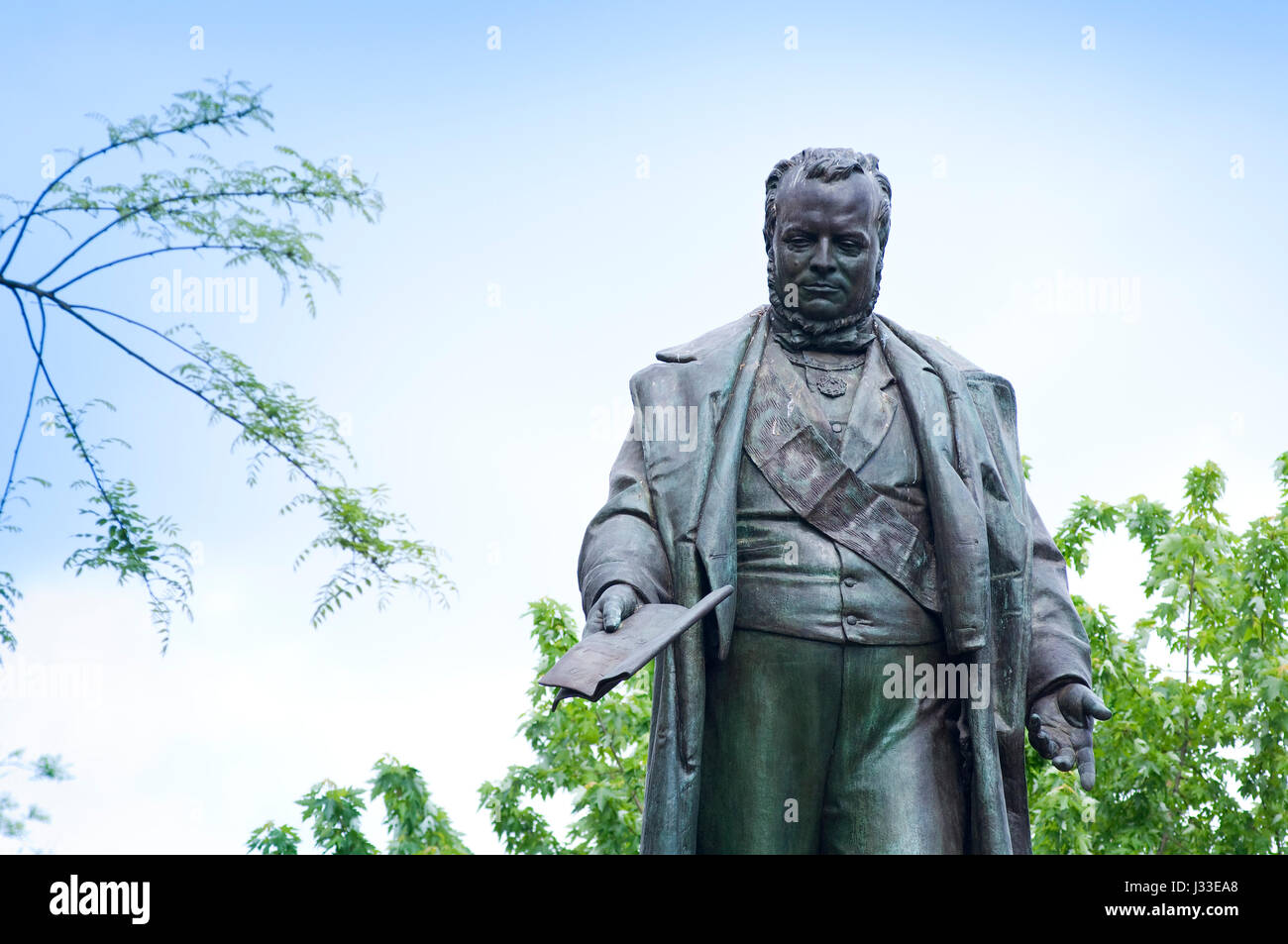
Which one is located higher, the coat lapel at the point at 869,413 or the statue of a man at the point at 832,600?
the coat lapel at the point at 869,413

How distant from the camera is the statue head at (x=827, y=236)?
20.5 feet

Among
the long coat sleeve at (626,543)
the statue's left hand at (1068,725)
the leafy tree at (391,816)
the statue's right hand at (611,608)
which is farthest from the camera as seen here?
the leafy tree at (391,816)

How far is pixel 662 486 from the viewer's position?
6.13 metres

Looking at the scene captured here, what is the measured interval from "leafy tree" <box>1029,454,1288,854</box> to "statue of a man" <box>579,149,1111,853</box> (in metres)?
7.47

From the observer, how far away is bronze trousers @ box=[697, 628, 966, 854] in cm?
596

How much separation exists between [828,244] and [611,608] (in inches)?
58.3

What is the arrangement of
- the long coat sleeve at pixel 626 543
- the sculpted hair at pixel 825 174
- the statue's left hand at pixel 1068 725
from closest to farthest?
the long coat sleeve at pixel 626 543 < the statue's left hand at pixel 1068 725 < the sculpted hair at pixel 825 174

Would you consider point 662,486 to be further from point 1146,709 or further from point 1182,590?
point 1182,590

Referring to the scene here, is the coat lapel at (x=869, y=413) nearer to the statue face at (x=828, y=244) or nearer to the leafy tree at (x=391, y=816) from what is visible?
the statue face at (x=828, y=244)

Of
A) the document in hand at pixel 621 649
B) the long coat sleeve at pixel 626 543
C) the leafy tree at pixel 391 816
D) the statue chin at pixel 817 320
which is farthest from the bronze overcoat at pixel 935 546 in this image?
the leafy tree at pixel 391 816

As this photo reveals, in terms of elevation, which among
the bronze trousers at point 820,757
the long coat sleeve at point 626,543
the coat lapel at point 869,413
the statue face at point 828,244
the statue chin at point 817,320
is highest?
the statue face at point 828,244

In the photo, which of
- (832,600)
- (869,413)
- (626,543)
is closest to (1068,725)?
(832,600)

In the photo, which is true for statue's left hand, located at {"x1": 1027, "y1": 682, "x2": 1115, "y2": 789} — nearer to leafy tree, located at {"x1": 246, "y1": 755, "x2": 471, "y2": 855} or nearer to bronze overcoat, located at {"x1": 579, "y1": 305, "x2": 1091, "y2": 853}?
bronze overcoat, located at {"x1": 579, "y1": 305, "x2": 1091, "y2": 853}
